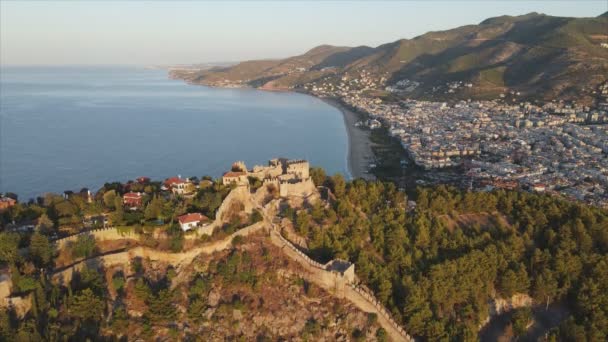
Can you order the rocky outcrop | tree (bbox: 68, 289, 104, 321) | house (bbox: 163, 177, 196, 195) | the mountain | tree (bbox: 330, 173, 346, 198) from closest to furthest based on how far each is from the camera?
tree (bbox: 68, 289, 104, 321)
the rocky outcrop
house (bbox: 163, 177, 196, 195)
tree (bbox: 330, 173, 346, 198)
the mountain

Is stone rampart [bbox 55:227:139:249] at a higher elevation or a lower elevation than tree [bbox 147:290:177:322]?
higher

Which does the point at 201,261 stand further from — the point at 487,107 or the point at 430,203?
the point at 487,107

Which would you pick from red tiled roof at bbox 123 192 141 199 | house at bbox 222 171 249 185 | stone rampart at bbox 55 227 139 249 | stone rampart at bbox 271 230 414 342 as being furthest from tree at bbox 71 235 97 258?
stone rampart at bbox 271 230 414 342

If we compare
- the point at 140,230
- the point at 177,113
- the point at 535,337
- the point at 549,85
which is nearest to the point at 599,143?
the point at 549,85

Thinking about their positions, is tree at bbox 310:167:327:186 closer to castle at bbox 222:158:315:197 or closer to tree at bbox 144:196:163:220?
castle at bbox 222:158:315:197

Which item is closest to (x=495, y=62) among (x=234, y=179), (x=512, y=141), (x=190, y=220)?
(x=512, y=141)

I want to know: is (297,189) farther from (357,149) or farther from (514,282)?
(357,149)
